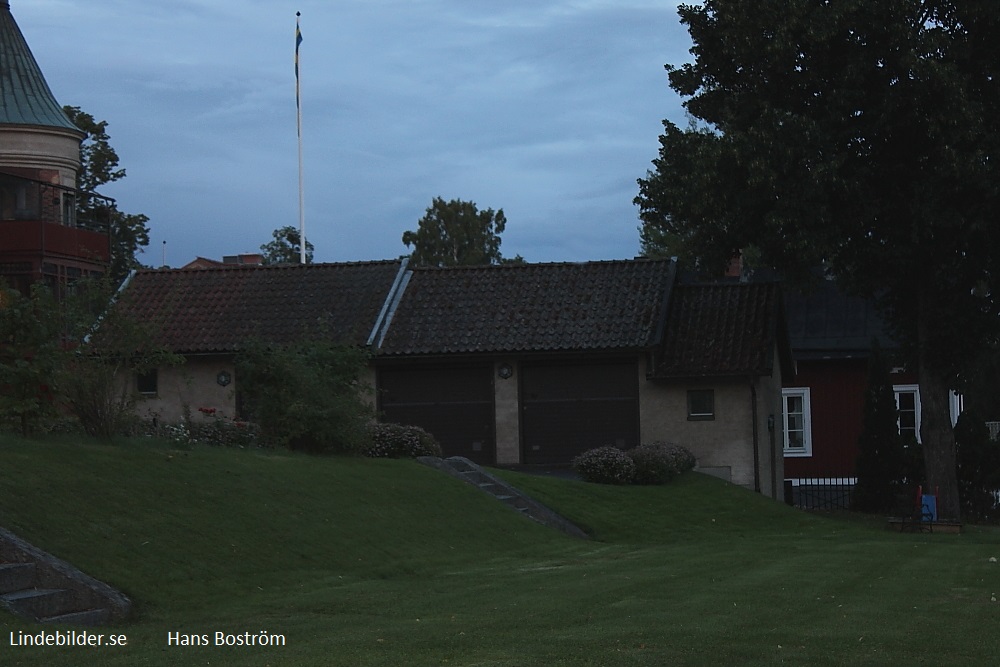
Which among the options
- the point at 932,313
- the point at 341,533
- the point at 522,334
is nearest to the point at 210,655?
the point at 341,533

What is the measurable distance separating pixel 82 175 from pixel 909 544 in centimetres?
4093

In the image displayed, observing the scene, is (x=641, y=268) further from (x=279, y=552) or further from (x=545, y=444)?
(x=279, y=552)

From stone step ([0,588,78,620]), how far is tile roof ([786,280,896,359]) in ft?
101

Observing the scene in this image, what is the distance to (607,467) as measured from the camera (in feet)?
90.9

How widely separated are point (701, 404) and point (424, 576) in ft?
56.2

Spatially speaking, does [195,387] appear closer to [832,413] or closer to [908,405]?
[832,413]

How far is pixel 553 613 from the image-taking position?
11.7 m

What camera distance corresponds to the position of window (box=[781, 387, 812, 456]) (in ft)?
130

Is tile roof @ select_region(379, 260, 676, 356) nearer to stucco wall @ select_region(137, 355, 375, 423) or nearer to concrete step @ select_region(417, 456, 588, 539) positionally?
stucco wall @ select_region(137, 355, 375, 423)

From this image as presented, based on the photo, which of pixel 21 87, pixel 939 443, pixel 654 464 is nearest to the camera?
pixel 654 464

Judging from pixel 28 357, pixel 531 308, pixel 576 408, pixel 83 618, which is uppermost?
pixel 531 308

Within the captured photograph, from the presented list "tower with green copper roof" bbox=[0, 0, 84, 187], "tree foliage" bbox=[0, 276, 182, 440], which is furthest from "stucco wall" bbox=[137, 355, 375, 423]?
"tree foliage" bbox=[0, 276, 182, 440]

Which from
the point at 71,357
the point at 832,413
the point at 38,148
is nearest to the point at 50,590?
the point at 71,357

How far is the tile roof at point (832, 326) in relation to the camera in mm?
39688
